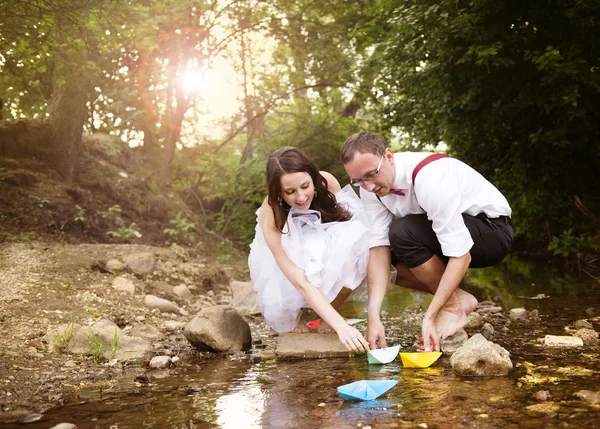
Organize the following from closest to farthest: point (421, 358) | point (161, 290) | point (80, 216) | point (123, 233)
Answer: point (421, 358) → point (161, 290) → point (80, 216) → point (123, 233)

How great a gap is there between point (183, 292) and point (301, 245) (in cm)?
245

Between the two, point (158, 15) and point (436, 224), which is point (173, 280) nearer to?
point (436, 224)

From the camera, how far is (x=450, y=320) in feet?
11.2

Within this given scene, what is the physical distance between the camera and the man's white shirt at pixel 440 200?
3.05 meters

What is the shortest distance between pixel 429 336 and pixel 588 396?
3.26 feet

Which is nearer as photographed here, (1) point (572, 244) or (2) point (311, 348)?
(2) point (311, 348)

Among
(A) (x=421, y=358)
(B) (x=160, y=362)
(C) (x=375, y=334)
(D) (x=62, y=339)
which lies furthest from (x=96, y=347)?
(A) (x=421, y=358)

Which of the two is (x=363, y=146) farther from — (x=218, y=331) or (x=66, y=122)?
(x=66, y=122)

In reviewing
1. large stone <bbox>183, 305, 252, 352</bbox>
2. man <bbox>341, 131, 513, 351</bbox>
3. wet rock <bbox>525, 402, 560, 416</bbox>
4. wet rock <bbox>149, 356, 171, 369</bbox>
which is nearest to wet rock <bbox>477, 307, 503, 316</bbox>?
man <bbox>341, 131, 513, 351</bbox>

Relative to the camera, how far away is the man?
120 inches

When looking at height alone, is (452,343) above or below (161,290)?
below

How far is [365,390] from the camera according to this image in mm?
2418

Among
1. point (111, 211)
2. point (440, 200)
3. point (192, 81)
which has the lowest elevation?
point (440, 200)

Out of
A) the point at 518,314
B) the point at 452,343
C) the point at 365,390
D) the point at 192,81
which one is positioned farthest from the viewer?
the point at 192,81
